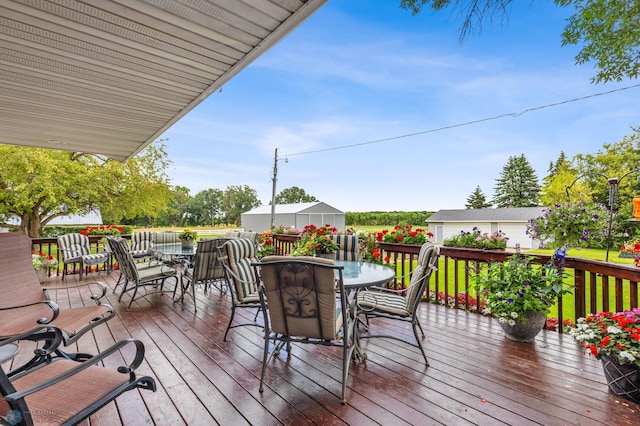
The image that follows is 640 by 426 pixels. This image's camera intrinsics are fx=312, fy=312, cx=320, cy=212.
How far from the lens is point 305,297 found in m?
2.02

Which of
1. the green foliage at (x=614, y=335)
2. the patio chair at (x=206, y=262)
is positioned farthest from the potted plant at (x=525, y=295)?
the patio chair at (x=206, y=262)

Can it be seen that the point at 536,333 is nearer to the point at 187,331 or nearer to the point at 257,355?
the point at 257,355

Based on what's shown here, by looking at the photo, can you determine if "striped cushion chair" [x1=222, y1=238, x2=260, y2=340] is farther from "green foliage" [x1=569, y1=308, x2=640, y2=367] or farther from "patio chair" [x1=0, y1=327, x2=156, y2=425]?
"green foliage" [x1=569, y1=308, x2=640, y2=367]

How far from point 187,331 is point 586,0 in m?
6.07

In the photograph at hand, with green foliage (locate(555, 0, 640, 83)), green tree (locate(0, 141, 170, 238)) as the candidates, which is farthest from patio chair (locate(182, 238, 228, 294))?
green tree (locate(0, 141, 170, 238))

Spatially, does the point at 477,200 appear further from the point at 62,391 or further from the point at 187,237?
the point at 62,391

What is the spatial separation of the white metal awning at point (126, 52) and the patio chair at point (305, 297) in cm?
155

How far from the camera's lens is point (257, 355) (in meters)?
2.69

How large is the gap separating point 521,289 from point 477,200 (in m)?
37.1

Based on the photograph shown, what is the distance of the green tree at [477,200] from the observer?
117ft

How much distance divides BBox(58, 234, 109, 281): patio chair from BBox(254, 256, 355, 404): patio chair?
5623 millimetres

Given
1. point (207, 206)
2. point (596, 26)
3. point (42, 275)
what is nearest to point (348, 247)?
point (596, 26)

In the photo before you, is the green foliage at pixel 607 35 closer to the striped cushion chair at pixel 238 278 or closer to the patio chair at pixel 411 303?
the patio chair at pixel 411 303

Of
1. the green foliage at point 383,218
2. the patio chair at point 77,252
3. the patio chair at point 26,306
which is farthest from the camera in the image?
the green foliage at point 383,218
